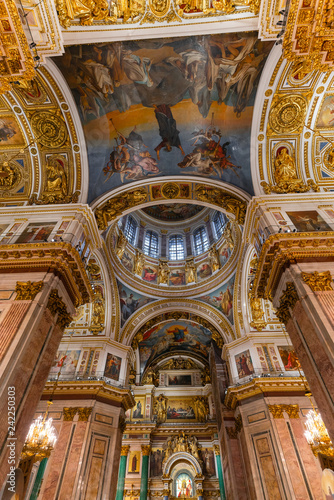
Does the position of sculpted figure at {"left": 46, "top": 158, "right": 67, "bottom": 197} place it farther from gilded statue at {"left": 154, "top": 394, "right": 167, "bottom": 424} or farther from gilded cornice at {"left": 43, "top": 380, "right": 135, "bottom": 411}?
gilded statue at {"left": 154, "top": 394, "right": 167, "bottom": 424}

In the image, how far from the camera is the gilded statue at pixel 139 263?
19566mm

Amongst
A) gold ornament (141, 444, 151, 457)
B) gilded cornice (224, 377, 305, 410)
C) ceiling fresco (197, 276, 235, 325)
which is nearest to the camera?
gilded cornice (224, 377, 305, 410)

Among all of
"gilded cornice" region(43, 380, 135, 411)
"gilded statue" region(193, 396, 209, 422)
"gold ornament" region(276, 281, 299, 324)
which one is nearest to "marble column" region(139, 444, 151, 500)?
"gilded statue" region(193, 396, 209, 422)

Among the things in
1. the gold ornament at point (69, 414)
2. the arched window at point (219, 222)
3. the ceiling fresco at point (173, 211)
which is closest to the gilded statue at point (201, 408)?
the gold ornament at point (69, 414)

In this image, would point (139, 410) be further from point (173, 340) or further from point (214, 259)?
point (214, 259)

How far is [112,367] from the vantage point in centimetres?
1608

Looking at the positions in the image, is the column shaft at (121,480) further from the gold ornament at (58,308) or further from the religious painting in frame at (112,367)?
the gold ornament at (58,308)

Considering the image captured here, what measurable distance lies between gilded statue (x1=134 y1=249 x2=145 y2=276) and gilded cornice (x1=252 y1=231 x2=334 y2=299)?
11.4m

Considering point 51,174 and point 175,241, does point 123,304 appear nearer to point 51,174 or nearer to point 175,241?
point 175,241

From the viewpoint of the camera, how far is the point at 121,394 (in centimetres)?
1496

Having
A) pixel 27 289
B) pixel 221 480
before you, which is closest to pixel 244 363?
pixel 221 480

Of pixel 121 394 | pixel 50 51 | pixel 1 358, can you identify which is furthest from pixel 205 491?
pixel 50 51

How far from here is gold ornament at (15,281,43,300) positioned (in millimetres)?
8133

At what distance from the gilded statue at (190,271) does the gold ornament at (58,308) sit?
11.5 meters
